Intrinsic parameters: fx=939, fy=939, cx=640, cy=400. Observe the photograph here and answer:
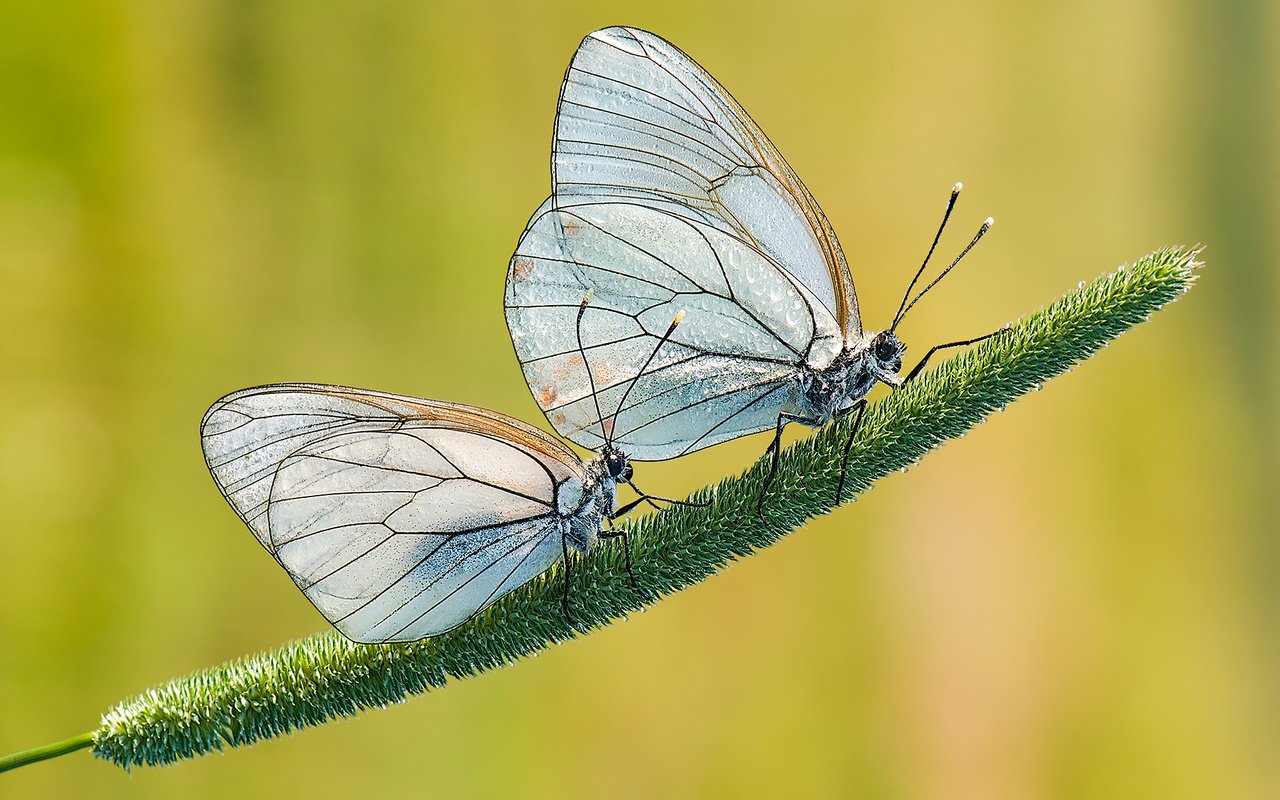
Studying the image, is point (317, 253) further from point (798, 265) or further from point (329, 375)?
point (798, 265)

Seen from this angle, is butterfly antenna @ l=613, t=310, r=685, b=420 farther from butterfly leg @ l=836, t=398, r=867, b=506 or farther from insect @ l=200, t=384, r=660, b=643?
butterfly leg @ l=836, t=398, r=867, b=506

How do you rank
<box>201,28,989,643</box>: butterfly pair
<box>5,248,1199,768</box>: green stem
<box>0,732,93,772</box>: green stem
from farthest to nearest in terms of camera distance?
<box>201,28,989,643</box>: butterfly pair < <box>5,248,1199,768</box>: green stem < <box>0,732,93,772</box>: green stem

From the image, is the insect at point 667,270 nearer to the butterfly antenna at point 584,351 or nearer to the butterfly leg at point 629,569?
the butterfly antenna at point 584,351

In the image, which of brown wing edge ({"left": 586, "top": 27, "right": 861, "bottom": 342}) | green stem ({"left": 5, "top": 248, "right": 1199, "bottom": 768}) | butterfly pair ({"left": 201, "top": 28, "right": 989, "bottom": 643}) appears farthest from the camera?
brown wing edge ({"left": 586, "top": 27, "right": 861, "bottom": 342})

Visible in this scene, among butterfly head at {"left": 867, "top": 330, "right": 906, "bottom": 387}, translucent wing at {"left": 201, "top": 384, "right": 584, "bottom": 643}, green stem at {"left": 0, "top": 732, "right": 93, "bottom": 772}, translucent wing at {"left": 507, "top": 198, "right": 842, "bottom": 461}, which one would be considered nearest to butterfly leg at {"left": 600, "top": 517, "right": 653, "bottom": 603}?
translucent wing at {"left": 201, "top": 384, "right": 584, "bottom": 643}

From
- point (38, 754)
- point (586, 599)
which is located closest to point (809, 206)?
point (586, 599)

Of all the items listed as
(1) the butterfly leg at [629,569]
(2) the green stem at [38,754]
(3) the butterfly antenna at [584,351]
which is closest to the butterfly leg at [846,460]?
(1) the butterfly leg at [629,569]

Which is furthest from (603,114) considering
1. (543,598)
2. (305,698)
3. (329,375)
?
(329,375)

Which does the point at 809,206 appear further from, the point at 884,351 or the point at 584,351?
the point at 584,351
